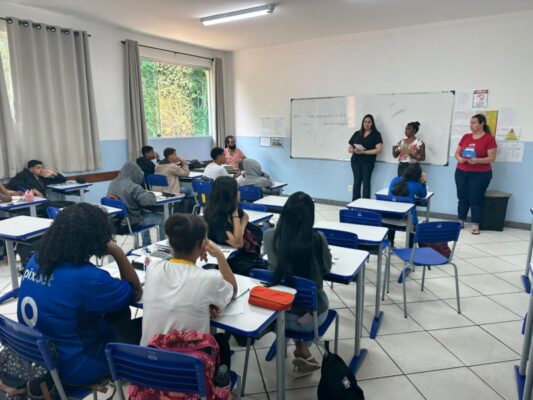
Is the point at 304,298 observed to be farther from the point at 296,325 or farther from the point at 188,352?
the point at 188,352

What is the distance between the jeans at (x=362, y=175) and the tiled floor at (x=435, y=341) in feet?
8.75

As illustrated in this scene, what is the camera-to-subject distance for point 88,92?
19.6 feet

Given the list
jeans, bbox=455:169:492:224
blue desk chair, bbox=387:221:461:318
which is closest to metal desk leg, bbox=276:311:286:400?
blue desk chair, bbox=387:221:461:318

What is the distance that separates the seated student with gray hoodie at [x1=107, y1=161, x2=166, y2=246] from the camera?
165 inches

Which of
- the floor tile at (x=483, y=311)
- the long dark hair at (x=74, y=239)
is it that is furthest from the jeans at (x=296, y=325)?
the floor tile at (x=483, y=311)

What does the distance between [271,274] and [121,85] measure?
573 cm

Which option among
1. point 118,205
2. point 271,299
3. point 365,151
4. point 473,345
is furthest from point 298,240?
point 365,151

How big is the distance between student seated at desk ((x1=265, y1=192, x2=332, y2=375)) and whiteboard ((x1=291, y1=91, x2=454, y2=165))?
488 centimetres

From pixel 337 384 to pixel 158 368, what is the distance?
0.99 meters

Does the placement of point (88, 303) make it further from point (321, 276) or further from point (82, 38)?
point (82, 38)

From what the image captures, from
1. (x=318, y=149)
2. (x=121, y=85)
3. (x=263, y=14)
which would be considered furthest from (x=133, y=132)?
(x=318, y=149)

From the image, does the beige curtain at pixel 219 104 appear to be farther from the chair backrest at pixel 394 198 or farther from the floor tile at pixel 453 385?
the floor tile at pixel 453 385

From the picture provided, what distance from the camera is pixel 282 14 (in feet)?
17.8

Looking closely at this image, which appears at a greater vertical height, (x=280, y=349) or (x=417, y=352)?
(x=280, y=349)
